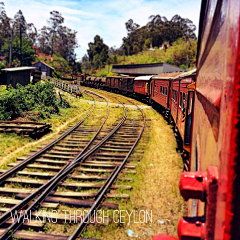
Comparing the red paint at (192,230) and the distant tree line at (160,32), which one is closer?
the red paint at (192,230)

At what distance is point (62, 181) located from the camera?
7602 mm

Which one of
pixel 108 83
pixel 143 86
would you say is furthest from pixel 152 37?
pixel 143 86

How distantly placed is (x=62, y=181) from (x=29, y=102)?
36.4ft

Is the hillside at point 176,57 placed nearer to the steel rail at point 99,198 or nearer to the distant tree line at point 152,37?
the distant tree line at point 152,37

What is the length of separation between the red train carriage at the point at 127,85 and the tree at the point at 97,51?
183 feet

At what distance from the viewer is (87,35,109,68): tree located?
89.3 metres

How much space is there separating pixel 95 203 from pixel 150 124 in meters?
10.1

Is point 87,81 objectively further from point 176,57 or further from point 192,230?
point 192,230

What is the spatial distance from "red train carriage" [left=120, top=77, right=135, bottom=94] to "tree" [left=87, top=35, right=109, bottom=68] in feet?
183

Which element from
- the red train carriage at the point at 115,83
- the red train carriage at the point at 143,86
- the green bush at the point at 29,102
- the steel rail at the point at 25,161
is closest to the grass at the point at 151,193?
the steel rail at the point at 25,161

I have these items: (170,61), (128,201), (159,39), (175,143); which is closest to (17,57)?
(170,61)

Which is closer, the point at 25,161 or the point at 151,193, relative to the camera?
the point at 151,193

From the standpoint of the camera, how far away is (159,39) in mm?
95812

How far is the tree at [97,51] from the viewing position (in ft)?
293
